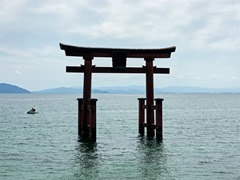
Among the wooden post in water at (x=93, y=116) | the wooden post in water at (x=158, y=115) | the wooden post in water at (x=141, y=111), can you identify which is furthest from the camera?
the wooden post in water at (x=141, y=111)

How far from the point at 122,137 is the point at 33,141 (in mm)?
6587

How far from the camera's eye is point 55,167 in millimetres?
16609

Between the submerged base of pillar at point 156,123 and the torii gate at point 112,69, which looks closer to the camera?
the torii gate at point 112,69

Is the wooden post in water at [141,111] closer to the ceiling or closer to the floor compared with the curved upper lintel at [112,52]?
closer to the floor

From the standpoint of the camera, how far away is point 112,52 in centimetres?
2208

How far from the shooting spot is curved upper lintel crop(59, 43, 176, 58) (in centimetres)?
2145

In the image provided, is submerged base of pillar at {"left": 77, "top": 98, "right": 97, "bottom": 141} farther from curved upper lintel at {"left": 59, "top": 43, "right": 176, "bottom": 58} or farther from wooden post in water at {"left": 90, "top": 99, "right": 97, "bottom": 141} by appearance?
curved upper lintel at {"left": 59, "top": 43, "right": 176, "bottom": 58}

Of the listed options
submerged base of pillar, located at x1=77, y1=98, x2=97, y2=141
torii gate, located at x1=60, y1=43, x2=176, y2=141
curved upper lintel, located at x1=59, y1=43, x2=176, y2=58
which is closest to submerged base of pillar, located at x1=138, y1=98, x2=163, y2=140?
torii gate, located at x1=60, y1=43, x2=176, y2=141

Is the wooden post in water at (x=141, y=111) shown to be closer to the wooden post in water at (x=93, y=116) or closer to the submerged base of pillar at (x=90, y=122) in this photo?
the submerged base of pillar at (x=90, y=122)

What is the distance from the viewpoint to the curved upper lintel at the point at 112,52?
845 inches

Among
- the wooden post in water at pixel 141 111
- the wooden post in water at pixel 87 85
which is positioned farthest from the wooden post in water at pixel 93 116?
the wooden post in water at pixel 141 111

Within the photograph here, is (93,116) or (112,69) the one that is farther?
(112,69)

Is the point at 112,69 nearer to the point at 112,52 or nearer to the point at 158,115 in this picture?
the point at 112,52

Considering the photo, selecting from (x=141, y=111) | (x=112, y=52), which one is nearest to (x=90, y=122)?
(x=112, y=52)
